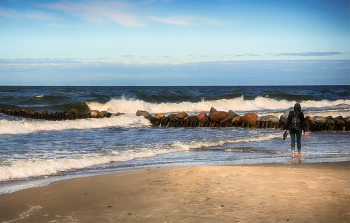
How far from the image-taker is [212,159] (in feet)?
34.6

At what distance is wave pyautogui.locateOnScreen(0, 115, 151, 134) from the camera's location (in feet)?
57.0

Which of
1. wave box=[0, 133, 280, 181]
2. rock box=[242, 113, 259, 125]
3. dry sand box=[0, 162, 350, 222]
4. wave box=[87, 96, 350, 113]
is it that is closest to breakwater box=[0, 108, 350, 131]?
rock box=[242, 113, 259, 125]

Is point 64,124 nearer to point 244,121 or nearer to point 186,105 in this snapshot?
point 244,121

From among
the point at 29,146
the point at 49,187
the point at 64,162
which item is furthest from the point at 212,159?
the point at 29,146

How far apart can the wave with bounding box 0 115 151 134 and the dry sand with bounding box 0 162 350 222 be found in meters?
11.4

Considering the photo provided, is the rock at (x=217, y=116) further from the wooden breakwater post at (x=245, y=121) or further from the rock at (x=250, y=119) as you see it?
the rock at (x=250, y=119)

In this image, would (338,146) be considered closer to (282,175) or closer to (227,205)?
(282,175)

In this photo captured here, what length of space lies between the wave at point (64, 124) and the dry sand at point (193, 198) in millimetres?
11390

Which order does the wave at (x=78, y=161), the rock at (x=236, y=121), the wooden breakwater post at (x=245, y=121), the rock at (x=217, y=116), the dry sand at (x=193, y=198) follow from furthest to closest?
1. the rock at (x=217, y=116)
2. the rock at (x=236, y=121)
3. the wooden breakwater post at (x=245, y=121)
4. the wave at (x=78, y=161)
5. the dry sand at (x=193, y=198)

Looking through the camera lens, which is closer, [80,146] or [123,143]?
[80,146]

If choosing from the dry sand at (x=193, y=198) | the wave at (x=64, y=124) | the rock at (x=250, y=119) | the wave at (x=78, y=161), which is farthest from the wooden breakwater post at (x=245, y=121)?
the dry sand at (x=193, y=198)

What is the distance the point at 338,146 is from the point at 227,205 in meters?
9.59

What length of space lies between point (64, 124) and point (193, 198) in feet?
51.5

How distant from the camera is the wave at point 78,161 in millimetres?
8430
